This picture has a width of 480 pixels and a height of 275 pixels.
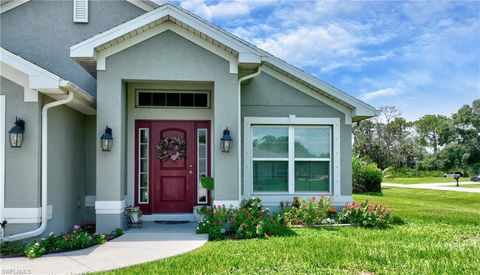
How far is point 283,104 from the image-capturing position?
31.0 ft

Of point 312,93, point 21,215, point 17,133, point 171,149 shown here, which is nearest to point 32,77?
point 17,133

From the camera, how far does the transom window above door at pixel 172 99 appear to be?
9.07 metres

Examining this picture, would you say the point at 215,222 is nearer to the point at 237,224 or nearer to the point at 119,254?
the point at 237,224

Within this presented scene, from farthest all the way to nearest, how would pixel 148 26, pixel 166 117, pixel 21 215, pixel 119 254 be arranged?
pixel 166 117, pixel 148 26, pixel 21 215, pixel 119 254

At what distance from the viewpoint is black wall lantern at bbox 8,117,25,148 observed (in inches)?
251

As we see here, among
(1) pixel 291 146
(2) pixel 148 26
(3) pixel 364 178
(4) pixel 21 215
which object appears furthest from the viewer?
(3) pixel 364 178

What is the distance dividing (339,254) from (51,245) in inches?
175

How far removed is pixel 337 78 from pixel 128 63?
72.9 feet

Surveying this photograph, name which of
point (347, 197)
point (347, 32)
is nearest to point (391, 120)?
point (347, 32)

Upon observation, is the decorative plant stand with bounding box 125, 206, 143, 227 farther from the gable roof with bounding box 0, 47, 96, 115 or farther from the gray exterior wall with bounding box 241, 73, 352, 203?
the gray exterior wall with bounding box 241, 73, 352, 203

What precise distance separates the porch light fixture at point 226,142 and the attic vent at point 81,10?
4.88 metres

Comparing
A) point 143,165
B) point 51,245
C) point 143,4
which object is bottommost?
point 51,245

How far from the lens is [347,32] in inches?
562

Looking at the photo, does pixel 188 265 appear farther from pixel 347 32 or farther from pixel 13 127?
pixel 347 32
